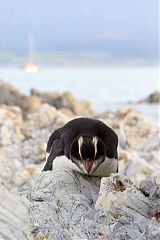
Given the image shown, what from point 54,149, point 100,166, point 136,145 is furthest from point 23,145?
point 100,166

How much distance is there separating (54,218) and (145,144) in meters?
8.75

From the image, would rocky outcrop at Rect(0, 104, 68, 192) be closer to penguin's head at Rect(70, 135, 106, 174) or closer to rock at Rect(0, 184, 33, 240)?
penguin's head at Rect(70, 135, 106, 174)

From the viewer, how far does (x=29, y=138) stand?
467 inches

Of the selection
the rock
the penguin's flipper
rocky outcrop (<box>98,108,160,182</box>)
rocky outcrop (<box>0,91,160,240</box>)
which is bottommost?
rocky outcrop (<box>98,108,160,182</box>)

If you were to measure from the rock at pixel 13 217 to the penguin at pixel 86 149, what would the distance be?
1319 mm

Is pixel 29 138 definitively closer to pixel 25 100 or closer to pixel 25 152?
pixel 25 152

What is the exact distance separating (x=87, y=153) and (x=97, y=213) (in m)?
1.30

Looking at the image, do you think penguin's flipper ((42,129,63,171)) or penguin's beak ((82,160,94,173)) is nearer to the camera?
penguin's beak ((82,160,94,173))

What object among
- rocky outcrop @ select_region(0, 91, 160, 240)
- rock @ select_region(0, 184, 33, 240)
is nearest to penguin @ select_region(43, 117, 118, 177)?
rocky outcrop @ select_region(0, 91, 160, 240)

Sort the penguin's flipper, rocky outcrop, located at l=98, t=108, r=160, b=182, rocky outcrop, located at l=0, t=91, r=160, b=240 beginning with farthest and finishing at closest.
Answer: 1. rocky outcrop, located at l=98, t=108, r=160, b=182
2. the penguin's flipper
3. rocky outcrop, located at l=0, t=91, r=160, b=240

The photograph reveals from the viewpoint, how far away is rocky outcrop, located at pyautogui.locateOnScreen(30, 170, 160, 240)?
3416mm

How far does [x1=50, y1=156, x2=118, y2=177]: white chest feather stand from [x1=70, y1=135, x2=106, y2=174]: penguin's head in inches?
1.6

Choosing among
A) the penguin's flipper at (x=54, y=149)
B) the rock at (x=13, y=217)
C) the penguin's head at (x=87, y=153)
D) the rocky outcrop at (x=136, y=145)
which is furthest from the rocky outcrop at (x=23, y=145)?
the rock at (x=13, y=217)

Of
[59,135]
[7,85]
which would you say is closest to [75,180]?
[59,135]
